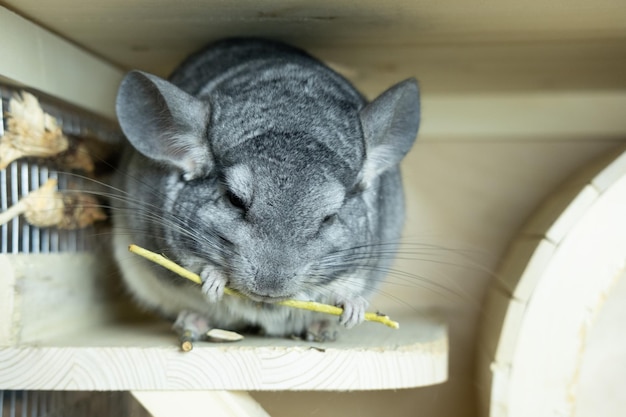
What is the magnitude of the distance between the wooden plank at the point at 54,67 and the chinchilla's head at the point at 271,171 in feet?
0.74

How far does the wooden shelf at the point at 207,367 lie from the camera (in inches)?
58.2

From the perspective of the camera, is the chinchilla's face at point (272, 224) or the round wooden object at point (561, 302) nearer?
the chinchilla's face at point (272, 224)

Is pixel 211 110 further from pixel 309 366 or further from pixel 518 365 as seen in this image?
pixel 518 365

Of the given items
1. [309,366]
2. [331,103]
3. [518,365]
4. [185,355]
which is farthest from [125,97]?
[518,365]

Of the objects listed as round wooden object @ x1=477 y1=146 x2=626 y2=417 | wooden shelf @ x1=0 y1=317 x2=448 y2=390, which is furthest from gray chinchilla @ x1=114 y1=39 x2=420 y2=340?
round wooden object @ x1=477 y1=146 x2=626 y2=417

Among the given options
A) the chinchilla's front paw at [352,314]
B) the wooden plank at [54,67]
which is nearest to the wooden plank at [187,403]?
the chinchilla's front paw at [352,314]

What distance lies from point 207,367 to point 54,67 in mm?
803

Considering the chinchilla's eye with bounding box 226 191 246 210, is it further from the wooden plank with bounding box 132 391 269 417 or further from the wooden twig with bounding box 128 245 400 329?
the wooden plank with bounding box 132 391 269 417

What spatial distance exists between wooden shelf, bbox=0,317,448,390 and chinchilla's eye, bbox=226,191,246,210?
0.86 ft

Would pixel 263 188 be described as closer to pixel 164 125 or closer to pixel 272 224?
pixel 272 224

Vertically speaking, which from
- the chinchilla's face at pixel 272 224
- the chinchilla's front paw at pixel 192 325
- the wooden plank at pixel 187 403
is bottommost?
the wooden plank at pixel 187 403

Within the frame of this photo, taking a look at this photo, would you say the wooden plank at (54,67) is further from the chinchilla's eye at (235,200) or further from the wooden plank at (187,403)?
the wooden plank at (187,403)

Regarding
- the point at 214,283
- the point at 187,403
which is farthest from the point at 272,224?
the point at 187,403

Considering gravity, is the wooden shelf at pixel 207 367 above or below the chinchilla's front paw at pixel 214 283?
below
